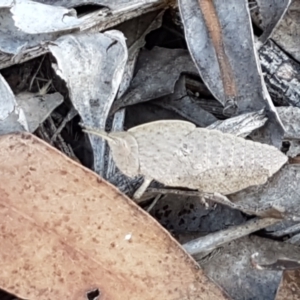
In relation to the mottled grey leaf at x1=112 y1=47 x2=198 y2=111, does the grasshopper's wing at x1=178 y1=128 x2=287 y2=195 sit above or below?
below

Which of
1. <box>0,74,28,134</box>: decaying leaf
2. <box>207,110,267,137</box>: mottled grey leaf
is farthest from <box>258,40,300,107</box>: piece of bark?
<box>0,74,28,134</box>: decaying leaf

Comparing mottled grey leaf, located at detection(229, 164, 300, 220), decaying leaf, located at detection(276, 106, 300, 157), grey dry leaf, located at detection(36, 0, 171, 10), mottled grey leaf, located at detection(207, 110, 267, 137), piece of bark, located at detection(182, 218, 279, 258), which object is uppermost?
grey dry leaf, located at detection(36, 0, 171, 10)

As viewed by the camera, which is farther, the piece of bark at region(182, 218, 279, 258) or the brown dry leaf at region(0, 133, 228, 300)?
the piece of bark at region(182, 218, 279, 258)

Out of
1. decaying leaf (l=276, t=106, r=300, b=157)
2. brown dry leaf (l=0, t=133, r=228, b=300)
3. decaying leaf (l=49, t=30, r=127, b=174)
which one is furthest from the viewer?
decaying leaf (l=276, t=106, r=300, b=157)

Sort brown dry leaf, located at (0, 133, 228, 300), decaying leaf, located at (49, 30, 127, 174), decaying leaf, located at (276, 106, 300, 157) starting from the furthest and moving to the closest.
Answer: decaying leaf, located at (276, 106, 300, 157) < decaying leaf, located at (49, 30, 127, 174) < brown dry leaf, located at (0, 133, 228, 300)

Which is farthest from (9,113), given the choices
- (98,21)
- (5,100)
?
(98,21)

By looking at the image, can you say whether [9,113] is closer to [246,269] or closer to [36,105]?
[36,105]

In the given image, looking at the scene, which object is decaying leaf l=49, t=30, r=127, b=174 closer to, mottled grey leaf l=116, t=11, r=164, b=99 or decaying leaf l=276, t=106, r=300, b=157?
mottled grey leaf l=116, t=11, r=164, b=99

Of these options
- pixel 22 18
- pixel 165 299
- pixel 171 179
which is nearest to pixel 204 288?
pixel 165 299

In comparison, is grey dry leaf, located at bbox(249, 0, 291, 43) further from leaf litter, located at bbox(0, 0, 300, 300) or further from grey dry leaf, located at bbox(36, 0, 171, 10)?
grey dry leaf, located at bbox(36, 0, 171, 10)
